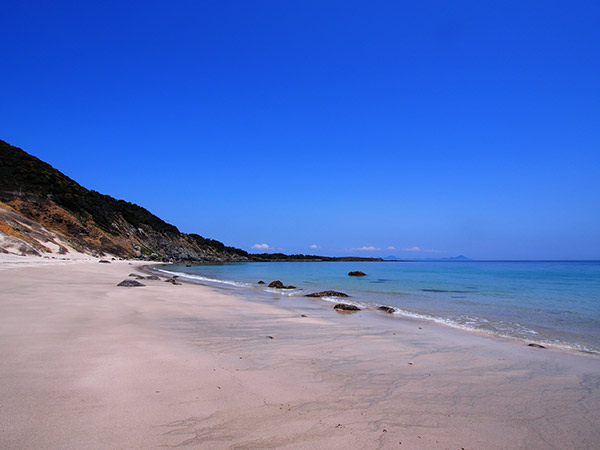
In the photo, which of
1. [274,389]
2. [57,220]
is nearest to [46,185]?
[57,220]

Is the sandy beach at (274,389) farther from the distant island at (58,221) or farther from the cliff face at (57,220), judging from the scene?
the distant island at (58,221)

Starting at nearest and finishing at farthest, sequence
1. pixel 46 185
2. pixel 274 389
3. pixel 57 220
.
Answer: pixel 274 389 → pixel 57 220 → pixel 46 185

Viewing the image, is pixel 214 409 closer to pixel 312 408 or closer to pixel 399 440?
pixel 312 408

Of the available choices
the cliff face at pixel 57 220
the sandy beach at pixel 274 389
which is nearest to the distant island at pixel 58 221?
the cliff face at pixel 57 220

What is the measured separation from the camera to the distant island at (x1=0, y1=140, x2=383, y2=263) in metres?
39.6

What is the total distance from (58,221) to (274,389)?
60952 mm

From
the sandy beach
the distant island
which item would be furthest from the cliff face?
the sandy beach

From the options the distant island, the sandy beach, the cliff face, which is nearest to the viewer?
the sandy beach

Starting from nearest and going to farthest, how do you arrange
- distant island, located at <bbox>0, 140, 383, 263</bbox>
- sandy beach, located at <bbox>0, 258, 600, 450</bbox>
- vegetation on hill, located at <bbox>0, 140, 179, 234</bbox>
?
sandy beach, located at <bbox>0, 258, 600, 450</bbox> → distant island, located at <bbox>0, 140, 383, 263</bbox> → vegetation on hill, located at <bbox>0, 140, 179, 234</bbox>

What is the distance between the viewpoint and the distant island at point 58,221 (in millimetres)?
39562

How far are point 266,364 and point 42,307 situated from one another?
740 centimetres

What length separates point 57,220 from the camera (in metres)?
52.4

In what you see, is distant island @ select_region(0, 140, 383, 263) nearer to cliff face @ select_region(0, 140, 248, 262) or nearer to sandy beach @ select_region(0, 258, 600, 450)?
cliff face @ select_region(0, 140, 248, 262)

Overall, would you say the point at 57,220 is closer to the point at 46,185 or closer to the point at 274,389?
the point at 46,185
